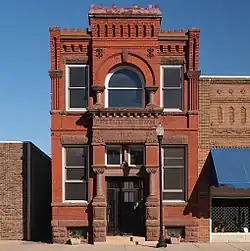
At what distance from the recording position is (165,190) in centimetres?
2064

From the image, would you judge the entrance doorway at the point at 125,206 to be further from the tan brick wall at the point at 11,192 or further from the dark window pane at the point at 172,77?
the dark window pane at the point at 172,77

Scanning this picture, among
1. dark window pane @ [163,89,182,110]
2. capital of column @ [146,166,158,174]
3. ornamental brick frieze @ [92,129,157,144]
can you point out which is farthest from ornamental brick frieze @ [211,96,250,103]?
capital of column @ [146,166,158,174]

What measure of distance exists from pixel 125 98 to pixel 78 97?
1.96 meters

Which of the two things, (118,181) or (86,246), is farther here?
(118,181)

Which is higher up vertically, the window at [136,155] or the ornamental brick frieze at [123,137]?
the ornamental brick frieze at [123,137]

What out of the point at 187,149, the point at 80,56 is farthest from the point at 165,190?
the point at 80,56

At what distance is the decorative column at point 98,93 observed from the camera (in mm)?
20328

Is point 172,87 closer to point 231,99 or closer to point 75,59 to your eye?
point 231,99

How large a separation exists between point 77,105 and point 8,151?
3730 millimetres

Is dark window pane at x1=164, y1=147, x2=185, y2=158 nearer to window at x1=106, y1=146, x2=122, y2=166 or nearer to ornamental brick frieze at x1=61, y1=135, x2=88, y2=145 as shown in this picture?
window at x1=106, y1=146, x2=122, y2=166


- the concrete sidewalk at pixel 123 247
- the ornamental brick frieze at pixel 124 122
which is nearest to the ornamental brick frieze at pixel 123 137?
the ornamental brick frieze at pixel 124 122

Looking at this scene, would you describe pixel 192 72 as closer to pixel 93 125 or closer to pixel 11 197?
pixel 93 125

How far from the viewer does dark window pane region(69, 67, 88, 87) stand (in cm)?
2091

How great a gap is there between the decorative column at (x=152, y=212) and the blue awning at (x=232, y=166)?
254 cm
